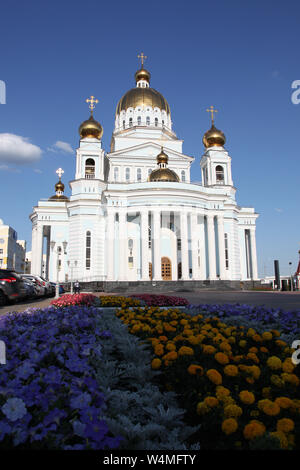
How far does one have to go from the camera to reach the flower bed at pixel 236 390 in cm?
224

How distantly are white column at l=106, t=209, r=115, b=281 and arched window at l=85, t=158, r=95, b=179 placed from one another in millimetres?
8337

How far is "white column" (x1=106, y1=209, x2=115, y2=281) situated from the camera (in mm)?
33156

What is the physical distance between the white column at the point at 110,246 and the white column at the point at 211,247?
33.7 feet

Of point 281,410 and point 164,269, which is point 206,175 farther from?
point 281,410

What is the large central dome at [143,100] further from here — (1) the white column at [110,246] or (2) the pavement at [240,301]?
(2) the pavement at [240,301]

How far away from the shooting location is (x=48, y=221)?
4316 cm

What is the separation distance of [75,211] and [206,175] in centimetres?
1772

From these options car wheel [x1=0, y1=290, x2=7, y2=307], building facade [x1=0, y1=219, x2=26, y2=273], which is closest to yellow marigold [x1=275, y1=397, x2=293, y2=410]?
car wheel [x1=0, y1=290, x2=7, y2=307]

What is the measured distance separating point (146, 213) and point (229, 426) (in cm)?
3200

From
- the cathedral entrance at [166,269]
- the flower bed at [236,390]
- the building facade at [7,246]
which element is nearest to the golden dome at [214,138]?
the cathedral entrance at [166,269]

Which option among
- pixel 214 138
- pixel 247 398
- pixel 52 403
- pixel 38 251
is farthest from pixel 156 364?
pixel 214 138

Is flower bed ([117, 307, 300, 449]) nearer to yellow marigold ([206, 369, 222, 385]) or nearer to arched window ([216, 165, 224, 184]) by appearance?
yellow marigold ([206, 369, 222, 385])

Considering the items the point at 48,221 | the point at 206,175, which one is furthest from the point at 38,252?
the point at 206,175

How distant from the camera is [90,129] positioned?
134ft
